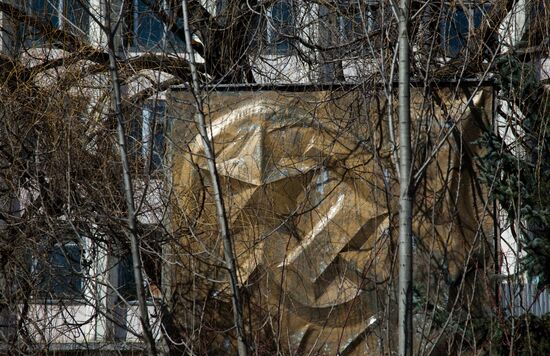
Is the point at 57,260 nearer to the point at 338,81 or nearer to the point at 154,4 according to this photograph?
the point at 154,4

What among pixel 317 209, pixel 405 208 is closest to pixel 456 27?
pixel 317 209

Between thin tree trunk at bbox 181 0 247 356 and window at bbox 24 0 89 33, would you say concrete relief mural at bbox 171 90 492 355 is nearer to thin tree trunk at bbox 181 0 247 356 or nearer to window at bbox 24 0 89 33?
window at bbox 24 0 89 33

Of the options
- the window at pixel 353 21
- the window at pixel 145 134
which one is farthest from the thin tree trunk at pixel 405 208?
the window at pixel 145 134

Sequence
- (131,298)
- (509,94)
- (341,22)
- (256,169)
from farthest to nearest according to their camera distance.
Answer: (131,298)
(341,22)
(256,169)
(509,94)

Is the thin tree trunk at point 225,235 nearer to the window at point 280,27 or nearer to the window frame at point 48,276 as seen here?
the window frame at point 48,276

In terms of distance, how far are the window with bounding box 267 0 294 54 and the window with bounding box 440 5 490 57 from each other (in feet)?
4.48

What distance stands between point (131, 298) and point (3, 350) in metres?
1.60

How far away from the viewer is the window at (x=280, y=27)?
8.19m

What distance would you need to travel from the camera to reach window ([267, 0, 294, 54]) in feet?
26.9

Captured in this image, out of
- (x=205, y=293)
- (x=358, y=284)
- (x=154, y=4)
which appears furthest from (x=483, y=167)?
(x=154, y=4)

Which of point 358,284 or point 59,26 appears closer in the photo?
point 358,284

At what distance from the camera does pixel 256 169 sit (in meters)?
7.25

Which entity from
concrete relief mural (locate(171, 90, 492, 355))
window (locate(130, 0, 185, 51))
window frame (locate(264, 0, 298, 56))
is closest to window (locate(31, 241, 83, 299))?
concrete relief mural (locate(171, 90, 492, 355))

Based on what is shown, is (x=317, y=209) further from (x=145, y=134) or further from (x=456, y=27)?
(x=456, y=27)
